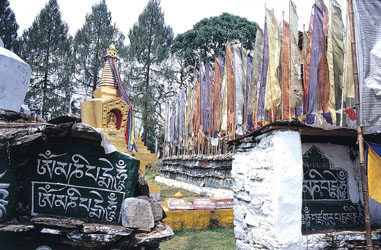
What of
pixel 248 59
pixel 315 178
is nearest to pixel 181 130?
pixel 248 59

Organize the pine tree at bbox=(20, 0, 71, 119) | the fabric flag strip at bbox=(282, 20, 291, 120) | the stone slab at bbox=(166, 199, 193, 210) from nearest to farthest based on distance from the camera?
1. the stone slab at bbox=(166, 199, 193, 210)
2. the fabric flag strip at bbox=(282, 20, 291, 120)
3. the pine tree at bbox=(20, 0, 71, 119)

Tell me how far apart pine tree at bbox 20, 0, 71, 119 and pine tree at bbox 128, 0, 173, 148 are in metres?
6.68

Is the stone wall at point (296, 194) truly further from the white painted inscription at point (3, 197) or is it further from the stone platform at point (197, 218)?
the white painted inscription at point (3, 197)

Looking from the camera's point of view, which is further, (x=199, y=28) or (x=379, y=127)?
(x=199, y=28)

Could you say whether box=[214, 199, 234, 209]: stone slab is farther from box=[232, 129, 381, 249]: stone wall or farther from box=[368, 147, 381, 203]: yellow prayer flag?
box=[368, 147, 381, 203]: yellow prayer flag

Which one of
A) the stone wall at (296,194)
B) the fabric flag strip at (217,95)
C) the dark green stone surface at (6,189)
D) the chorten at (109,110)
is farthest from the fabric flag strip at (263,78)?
the dark green stone surface at (6,189)

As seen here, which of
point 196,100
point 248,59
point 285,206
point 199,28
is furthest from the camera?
point 199,28

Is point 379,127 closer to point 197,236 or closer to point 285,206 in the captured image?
point 285,206

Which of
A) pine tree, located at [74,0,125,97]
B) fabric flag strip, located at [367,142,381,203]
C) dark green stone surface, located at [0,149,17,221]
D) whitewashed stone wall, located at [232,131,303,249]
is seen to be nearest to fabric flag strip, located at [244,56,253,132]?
whitewashed stone wall, located at [232,131,303,249]

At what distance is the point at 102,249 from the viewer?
10.6 feet

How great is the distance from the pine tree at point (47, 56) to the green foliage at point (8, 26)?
51.9 inches

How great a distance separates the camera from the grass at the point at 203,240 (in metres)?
6.51

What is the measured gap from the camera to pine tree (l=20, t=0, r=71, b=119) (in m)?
26.5

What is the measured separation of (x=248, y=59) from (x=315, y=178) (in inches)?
361
